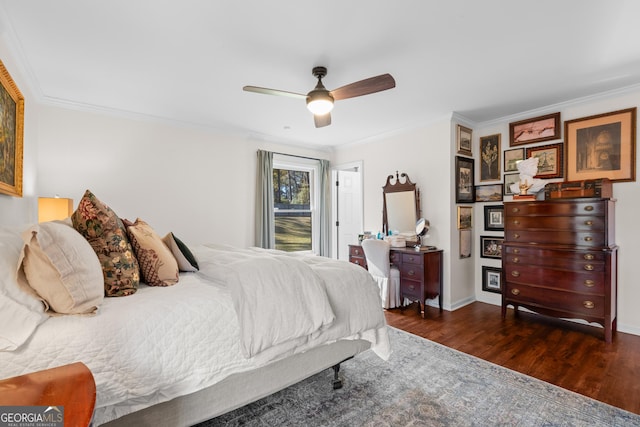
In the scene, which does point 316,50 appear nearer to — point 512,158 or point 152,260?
point 152,260

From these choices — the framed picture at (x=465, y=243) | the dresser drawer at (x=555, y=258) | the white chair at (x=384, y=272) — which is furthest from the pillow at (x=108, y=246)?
the framed picture at (x=465, y=243)

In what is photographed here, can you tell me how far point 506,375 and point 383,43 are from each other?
2633 millimetres

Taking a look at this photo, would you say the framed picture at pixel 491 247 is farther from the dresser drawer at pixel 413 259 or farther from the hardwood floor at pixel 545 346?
the dresser drawer at pixel 413 259

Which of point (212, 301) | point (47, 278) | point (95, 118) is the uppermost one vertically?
point (95, 118)

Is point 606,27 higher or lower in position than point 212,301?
higher

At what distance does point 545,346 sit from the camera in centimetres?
278

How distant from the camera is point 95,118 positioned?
11.3 feet

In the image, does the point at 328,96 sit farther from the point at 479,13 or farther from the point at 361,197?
the point at 361,197

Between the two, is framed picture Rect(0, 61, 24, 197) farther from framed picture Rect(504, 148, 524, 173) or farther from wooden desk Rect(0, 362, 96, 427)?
framed picture Rect(504, 148, 524, 173)

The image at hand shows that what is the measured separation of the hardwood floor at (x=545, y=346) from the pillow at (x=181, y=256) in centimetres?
230

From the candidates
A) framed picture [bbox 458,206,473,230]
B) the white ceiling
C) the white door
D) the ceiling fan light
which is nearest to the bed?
the ceiling fan light

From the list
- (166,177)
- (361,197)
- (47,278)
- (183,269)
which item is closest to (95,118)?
(166,177)

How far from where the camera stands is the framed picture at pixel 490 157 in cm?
403

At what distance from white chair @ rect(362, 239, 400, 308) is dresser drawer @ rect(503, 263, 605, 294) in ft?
4.14
